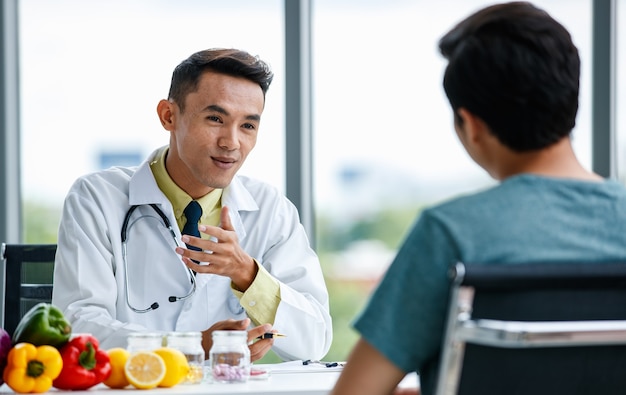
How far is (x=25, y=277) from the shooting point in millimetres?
2744

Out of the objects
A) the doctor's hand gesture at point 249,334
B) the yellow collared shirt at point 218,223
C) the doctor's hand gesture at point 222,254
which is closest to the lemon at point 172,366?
the doctor's hand gesture at point 249,334

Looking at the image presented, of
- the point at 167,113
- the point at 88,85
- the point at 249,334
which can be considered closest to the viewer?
the point at 249,334

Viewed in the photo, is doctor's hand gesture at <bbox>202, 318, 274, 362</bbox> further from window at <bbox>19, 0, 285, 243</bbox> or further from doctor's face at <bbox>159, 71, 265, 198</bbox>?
window at <bbox>19, 0, 285, 243</bbox>

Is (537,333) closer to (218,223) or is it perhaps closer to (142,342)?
(142,342)

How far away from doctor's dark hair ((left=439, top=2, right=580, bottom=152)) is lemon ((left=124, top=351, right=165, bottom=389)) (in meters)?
0.82

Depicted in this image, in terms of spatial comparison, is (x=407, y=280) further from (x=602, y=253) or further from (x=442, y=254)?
(x=602, y=253)

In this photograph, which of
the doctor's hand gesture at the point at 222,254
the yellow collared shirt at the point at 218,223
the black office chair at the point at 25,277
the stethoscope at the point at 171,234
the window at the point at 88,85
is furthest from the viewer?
the window at the point at 88,85

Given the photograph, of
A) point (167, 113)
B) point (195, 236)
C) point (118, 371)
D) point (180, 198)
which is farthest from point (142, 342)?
point (167, 113)

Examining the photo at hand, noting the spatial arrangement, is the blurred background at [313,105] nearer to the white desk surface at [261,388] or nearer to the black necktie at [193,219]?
the black necktie at [193,219]

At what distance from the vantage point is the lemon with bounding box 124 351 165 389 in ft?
5.70

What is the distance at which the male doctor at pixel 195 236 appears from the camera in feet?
7.88

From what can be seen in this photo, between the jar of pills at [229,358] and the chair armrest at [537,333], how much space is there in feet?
2.71

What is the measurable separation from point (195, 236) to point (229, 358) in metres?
0.76

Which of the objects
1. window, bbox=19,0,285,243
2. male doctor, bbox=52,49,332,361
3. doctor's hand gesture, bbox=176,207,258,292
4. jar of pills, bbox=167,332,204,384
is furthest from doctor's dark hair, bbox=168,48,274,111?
window, bbox=19,0,285,243
